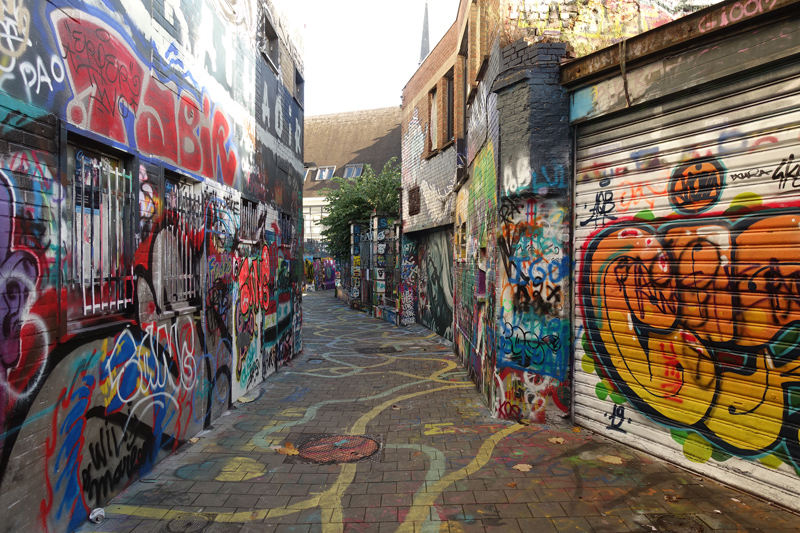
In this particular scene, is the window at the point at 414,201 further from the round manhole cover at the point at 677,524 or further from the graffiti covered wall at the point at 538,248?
the round manhole cover at the point at 677,524

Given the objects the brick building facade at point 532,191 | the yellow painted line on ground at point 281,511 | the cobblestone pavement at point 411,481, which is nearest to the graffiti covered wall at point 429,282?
the brick building facade at point 532,191

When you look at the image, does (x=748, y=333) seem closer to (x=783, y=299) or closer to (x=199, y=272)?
(x=783, y=299)

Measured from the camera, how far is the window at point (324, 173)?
35.3 meters

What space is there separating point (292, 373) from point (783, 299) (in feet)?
23.2

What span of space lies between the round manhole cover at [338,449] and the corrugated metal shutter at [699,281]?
2.43 metres

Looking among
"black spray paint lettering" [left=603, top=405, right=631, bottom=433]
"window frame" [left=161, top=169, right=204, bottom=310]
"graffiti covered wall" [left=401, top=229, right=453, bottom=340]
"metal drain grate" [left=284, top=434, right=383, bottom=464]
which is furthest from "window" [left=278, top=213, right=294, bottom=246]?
"black spray paint lettering" [left=603, top=405, right=631, bottom=433]

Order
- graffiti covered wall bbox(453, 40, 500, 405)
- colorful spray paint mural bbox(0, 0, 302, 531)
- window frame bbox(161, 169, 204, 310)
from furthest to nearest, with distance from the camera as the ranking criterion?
graffiti covered wall bbox(453, 40, 500, 405) → window frame bbox(161, 169, 204, 310) → colorful spray paint mural bbox(0, 0, 302, 531)

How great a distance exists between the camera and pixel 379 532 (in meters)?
3.34

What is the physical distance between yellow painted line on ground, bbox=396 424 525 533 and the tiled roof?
29.7 m

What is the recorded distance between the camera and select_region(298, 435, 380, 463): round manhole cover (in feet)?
15.2

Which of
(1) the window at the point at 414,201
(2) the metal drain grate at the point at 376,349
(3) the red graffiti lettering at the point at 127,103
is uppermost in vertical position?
(1) the window at the point at 414,201

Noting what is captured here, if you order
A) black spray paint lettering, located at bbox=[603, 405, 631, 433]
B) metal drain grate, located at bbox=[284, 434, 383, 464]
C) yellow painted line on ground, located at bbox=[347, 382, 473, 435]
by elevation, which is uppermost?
black spray paint lettering, located at bbox=[603, 405, 631, 433]

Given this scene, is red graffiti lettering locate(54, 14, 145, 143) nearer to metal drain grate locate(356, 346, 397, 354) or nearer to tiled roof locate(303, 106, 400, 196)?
metal drain grate locate(356, 346, 397, 354)

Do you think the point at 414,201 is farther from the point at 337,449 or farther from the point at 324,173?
the point at 324,173
